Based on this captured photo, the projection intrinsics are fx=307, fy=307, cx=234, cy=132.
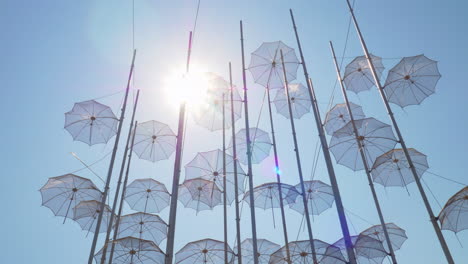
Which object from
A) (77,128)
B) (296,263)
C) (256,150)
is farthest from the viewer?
(256,150)

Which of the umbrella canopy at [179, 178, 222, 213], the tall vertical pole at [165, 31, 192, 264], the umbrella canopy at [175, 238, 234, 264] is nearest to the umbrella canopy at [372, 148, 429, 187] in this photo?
the umbrella canopy at [179, 178, 222, 213]

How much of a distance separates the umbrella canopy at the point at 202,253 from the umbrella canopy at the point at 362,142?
9.30 meters

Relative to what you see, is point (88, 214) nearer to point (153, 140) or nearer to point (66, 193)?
point (66, 193)

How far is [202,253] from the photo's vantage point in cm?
1925

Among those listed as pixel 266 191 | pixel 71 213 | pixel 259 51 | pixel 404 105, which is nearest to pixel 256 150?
pixel 266 191

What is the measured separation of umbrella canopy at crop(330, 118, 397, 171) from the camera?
17281 millimetres

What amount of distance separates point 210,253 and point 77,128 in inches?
449

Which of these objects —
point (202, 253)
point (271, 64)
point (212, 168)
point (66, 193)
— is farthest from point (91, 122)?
point (271, 64)

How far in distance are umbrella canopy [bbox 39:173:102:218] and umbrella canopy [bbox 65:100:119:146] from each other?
98.4 inches

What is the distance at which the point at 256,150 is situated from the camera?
22594 millimetres

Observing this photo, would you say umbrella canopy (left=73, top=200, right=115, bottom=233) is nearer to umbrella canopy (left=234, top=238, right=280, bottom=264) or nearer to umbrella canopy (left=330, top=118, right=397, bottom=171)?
umbrella canopy (left=234, top=238, right=280, bottom=264)

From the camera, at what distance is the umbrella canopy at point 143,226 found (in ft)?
67.7

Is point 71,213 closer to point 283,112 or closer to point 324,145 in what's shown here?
point 283,112

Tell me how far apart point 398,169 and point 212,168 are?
11924mm
